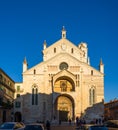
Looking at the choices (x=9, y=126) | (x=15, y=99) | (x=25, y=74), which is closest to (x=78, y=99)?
(x=25, y=74)

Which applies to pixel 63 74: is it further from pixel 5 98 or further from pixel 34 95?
pixel 5 98

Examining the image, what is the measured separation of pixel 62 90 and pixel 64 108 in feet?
13.4

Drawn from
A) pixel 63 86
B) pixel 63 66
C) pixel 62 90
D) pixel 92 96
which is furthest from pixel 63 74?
pixel 92 96

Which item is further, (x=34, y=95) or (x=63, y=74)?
(x=34, y=95)

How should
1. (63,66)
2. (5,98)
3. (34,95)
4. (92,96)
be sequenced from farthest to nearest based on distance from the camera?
1. (63,66)
2. (92,96)
3. (34,95)
4. (5,98)

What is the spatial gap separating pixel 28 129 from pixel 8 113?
1915 inches

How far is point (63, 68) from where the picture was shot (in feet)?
240

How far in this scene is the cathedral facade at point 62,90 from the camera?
70.9 meters

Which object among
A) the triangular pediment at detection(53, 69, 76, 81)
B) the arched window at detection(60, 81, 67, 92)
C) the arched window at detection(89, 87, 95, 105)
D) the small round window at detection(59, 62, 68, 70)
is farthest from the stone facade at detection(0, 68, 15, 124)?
the arched window at detection(89, 87, 95, 105)

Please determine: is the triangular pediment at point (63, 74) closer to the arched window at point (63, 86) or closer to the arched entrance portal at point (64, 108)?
the arched window at point (63, 86)

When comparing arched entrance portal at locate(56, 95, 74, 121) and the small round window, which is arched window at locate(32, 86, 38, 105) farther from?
the small round window

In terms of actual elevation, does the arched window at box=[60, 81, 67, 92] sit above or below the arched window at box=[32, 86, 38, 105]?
above

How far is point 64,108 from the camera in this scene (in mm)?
73688

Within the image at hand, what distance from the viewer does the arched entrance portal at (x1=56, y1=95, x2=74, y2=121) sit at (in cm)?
7331
